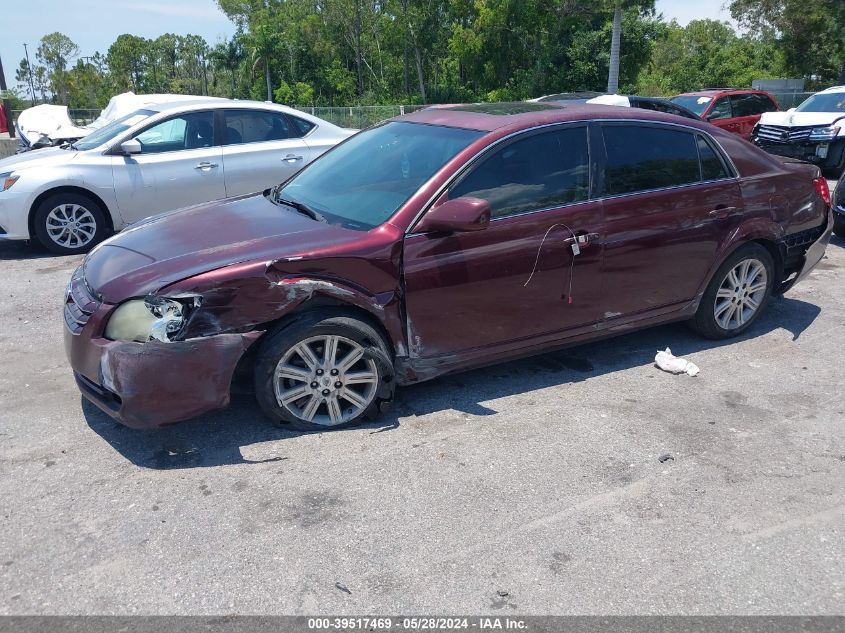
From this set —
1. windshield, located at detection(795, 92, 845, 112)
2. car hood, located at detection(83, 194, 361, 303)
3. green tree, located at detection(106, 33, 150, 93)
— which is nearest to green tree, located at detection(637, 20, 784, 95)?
windshield, located at detection(795, 92, 845, 112)

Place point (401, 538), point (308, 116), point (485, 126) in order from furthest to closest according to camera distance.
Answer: point (308, 116) < point (485, 126) < point (401, 538)

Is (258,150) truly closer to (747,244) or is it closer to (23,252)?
(23,252)

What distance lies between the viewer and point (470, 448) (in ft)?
12.8

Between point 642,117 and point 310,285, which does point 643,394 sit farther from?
point 310,285

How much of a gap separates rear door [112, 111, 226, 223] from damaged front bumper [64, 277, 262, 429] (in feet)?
15.3

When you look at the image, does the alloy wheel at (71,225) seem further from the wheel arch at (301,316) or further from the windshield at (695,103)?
the windshield at (695,103)

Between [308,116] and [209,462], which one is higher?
[308,116]

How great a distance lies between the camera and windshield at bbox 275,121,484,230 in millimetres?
4266

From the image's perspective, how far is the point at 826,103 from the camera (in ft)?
45.9

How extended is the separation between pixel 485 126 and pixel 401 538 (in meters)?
2.53

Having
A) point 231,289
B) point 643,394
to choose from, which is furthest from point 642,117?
point 231,289

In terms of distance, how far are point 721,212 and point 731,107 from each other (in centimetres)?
1200

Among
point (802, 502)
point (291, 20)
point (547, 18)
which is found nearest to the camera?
point (802, 502)

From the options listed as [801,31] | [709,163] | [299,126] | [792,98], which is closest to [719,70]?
[801,31]
